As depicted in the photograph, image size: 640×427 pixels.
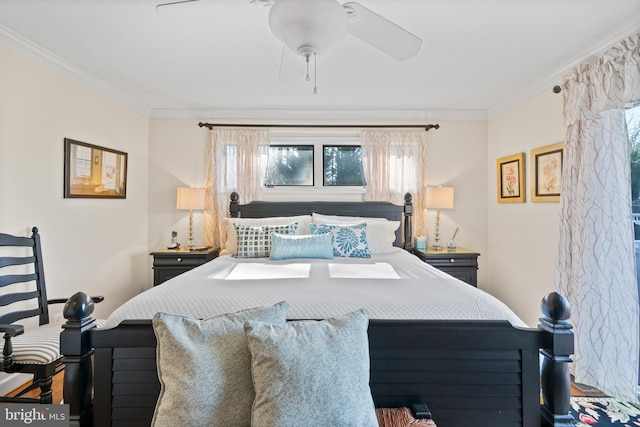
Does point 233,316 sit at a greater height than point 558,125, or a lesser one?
lesser

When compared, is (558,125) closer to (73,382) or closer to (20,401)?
(73,382)

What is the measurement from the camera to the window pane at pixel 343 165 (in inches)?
157

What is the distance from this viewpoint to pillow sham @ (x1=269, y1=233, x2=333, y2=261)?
2.77 metres

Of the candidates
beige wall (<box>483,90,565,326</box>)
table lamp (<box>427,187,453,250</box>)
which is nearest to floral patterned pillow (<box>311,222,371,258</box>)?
table lamp (<box>427,187,453,250</box>)

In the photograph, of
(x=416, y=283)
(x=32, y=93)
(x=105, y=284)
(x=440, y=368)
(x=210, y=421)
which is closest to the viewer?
(x=210, y=421)

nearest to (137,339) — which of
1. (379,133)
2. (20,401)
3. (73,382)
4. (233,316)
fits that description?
(73,382)

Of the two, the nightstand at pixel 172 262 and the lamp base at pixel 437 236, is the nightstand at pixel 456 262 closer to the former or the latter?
the lamp base at pixel 437 236

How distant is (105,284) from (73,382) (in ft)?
7.43

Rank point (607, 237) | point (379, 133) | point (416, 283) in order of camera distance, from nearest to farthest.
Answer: point (416, 283) < point (607, 237) < point (379, 133)

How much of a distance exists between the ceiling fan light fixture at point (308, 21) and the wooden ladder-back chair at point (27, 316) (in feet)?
6.73

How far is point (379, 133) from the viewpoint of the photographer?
389cm

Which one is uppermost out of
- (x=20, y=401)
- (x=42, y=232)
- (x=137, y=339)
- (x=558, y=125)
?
(x=558, y=125)

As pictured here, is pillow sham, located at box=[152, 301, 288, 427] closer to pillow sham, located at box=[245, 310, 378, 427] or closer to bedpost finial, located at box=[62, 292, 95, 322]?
pillow sham, located at box=[245, 310, 378, 427]

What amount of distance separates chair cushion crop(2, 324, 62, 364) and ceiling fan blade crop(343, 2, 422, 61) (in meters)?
2.47
